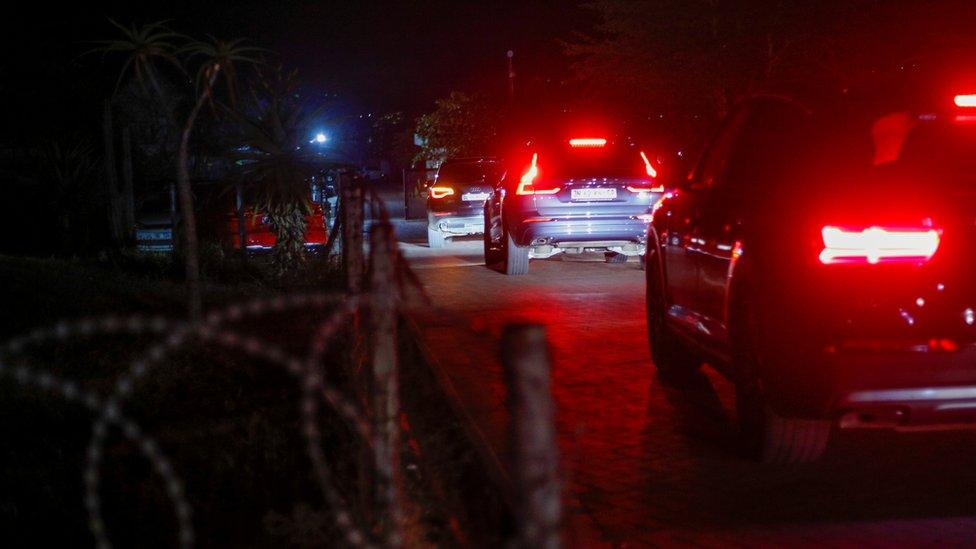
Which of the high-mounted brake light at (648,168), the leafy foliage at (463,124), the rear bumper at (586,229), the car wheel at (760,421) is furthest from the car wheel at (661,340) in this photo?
the leafy foliage at (463,124)

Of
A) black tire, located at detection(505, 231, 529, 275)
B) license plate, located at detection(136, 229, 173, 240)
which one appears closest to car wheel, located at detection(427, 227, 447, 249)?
license plate, located at detection(136, 229, 173, 240)

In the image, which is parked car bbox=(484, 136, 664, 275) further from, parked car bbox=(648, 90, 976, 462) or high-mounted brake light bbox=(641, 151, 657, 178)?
parked car bbox=(648, 90, 976, 462)

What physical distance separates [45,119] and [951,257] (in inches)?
642

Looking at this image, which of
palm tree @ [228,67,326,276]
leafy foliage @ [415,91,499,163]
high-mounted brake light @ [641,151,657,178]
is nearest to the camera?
palm tree @ [228,67,326,276]

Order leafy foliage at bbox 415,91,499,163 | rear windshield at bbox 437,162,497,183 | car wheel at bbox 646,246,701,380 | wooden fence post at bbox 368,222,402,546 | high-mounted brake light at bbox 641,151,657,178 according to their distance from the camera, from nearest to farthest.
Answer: wooden fence post at bbox 368,222,402,546
car wheel at bbox 646,246,701,380
high-mounted brake light at bbox 641,151,657,178
rear windshield at bbox 437,162,497,183
leafy foliage at bbox 415,91,499,163

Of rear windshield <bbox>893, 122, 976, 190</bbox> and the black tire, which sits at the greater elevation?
rear windshield <bbox>893, 122, 976, 190</bbox>

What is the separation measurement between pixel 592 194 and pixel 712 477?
8797 mm

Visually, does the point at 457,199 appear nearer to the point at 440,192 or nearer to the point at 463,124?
the point at 440,192

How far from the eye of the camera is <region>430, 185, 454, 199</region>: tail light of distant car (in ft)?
70.0

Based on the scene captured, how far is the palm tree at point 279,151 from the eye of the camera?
12125 mm

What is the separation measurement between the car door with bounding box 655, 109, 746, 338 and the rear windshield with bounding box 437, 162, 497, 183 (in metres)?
14.2

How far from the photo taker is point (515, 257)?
1515cm

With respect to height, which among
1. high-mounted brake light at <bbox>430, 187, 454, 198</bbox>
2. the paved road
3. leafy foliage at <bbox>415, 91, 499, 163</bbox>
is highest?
leafy foliage at <bbox>415, 91, 499, 163</bbox>

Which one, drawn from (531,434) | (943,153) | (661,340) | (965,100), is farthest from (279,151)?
(531,434)
